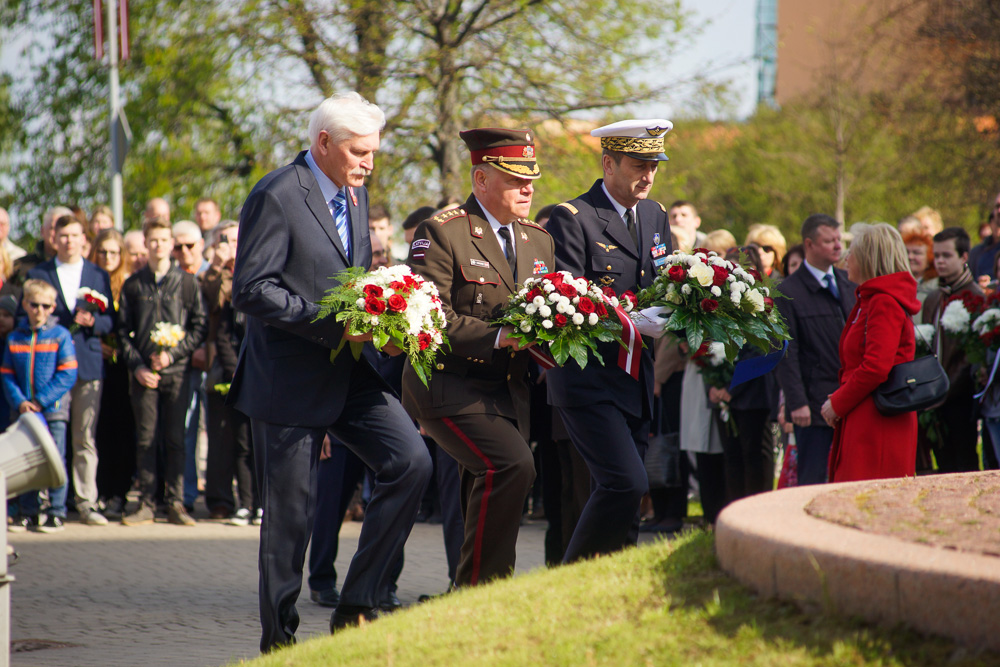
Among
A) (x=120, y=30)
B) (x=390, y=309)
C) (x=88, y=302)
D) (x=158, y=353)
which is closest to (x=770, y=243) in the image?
(x=158, y=353)

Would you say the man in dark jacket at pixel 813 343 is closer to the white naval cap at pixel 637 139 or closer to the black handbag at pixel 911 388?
the black handbag at pixel 911 388

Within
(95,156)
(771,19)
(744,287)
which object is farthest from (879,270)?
(771,19)

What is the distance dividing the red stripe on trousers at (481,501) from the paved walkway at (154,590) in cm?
109

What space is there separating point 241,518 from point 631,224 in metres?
5.78

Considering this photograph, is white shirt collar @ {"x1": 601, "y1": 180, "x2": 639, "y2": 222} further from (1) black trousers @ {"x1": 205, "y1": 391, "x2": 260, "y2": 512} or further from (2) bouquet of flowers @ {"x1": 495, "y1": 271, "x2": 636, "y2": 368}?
(1) black trousers @ {"x1": 205, "y1": 391, "x2": 260, "y2": 512}

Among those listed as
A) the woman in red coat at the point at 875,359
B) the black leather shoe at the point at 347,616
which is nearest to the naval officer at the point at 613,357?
the black leather shoe at the point at 347,616

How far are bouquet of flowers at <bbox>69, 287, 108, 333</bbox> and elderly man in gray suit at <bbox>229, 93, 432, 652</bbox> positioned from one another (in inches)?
219

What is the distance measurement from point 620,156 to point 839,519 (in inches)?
109

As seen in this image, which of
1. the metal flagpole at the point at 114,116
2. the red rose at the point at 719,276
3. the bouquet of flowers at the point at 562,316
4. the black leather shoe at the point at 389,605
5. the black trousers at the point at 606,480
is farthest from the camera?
the metal flagpole at the point at 114,116

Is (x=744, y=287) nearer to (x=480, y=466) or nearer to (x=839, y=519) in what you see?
(x=480, y=466)

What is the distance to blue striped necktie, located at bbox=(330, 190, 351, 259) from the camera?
5379 millimetres

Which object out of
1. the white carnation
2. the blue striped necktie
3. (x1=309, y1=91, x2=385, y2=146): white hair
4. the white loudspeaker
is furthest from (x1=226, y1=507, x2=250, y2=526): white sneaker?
the white loudspeaker

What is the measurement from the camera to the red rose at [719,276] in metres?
5.58

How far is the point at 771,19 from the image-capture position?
189ft
